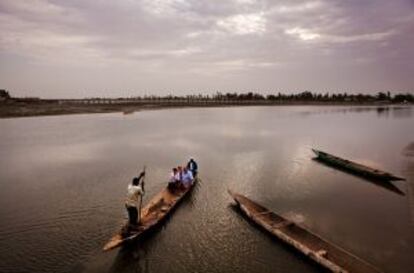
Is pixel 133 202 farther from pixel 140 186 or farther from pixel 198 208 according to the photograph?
pixel 198 208

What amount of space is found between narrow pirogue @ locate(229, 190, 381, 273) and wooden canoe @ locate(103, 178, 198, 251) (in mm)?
3656

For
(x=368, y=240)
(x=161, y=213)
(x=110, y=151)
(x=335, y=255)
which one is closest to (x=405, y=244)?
(x=368, y=240)

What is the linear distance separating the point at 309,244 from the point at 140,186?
7968 mm

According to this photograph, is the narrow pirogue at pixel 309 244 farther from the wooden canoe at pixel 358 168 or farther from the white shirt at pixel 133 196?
the wooden canoe at pixel 358 168

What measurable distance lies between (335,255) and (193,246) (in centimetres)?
538

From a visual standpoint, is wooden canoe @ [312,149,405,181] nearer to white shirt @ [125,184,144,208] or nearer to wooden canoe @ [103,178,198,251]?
wooden canoe @ [103,178,198,251]

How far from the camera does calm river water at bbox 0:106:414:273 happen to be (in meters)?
11.8

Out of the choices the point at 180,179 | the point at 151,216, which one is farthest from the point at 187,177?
the point at 151,216

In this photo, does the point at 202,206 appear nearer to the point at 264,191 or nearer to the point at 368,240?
the point at 264,191

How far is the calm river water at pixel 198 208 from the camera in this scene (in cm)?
1180

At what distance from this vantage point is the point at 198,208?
55.5 feet

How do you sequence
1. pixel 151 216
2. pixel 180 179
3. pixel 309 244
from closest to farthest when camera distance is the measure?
pixel 309 244 < pixel 151 216 < pixel 180 179

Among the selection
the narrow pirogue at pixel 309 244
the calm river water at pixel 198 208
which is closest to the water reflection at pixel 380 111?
the calm river water at pixel 198 208

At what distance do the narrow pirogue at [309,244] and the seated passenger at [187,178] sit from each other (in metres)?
4.25
